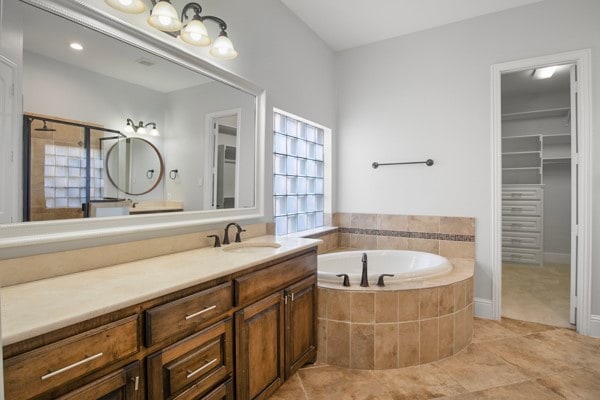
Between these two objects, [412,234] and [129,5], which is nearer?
[129,5]

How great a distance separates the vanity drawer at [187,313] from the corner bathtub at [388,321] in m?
1.01

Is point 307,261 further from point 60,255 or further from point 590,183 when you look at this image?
point 590,183

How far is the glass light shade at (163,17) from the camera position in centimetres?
159

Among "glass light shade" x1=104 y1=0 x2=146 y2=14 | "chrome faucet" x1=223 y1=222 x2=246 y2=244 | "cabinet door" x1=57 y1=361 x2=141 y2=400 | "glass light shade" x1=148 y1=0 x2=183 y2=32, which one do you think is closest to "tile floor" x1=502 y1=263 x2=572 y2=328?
"chrome faucet" x1=223 y1=222 x2=246 y2=244

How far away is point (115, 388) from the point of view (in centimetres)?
99

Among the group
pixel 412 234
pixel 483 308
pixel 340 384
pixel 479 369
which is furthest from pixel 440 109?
pixel 340 384

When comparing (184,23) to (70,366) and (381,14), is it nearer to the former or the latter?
(70,366)

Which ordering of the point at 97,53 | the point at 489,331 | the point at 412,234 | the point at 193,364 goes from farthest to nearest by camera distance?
the point at 412,234 → the point at 489,331 → the point at 97,53 → the point at 193,364

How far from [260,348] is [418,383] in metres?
→ 1.08

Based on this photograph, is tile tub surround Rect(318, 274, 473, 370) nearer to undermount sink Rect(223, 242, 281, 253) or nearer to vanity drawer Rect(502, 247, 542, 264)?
undermount sink Rect(223, 242, 281, 253)

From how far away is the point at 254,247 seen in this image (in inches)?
84.2

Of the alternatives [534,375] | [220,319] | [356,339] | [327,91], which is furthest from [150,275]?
[327,91]

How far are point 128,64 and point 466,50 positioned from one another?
3.00 meters

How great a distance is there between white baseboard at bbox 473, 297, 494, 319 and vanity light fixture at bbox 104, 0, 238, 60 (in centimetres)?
303
